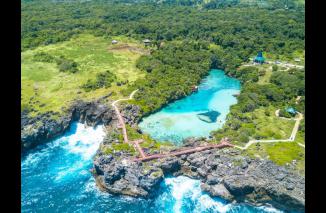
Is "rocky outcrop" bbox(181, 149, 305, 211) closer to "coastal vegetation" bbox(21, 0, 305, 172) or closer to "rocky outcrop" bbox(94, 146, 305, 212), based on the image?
"rocky outcrop" bbox(94, 146, 305, 212)

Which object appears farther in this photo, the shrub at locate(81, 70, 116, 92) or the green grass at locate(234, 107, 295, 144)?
the shrub at locate(81, 70, 116, 92)

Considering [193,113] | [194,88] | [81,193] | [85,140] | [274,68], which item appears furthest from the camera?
[274,68]

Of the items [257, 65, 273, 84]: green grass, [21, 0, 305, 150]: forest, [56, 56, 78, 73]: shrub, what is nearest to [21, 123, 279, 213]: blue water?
[21, 0, 305, 150]: forest

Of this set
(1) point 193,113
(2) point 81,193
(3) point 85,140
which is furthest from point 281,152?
(3) point 85,140

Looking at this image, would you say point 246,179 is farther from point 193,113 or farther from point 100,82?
point 100,82

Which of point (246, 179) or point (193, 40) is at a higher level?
point (193, 40)

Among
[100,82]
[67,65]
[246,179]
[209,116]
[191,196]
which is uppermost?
[67,65]
